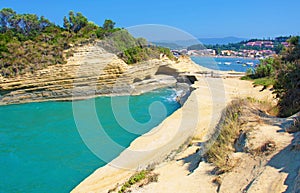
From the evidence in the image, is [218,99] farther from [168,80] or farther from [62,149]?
[168,80]

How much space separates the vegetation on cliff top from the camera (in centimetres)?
2431

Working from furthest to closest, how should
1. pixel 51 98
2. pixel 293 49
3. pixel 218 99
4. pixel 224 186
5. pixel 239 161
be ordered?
1. pixel 51 98
2. pixel 218 99
3. pixel 293 49
4. pixel 239 161
5. pixel 224 186

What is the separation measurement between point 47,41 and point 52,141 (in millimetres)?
16597

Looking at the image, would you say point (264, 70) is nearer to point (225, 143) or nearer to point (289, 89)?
point (289, 89)

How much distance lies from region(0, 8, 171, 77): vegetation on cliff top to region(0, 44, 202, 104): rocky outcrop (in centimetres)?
82

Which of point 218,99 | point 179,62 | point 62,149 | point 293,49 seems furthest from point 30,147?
point 179,62

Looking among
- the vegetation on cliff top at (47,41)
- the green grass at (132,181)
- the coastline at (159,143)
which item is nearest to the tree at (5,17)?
the vegetation on cliff top at (47,41)

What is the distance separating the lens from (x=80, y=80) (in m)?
24.6

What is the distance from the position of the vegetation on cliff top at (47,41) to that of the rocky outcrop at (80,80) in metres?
0.82

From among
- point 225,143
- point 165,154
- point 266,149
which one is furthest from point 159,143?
point 266,149

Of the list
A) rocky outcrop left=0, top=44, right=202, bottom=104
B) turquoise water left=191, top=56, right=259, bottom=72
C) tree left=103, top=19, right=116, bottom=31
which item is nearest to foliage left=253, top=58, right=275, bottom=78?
rocky outcrop left=0, top=44, right=202, bottom=104

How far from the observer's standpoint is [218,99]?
17.6m

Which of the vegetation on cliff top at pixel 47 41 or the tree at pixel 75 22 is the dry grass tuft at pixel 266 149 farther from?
the tree at pixel 75 22

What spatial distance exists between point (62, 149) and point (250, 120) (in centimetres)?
940
